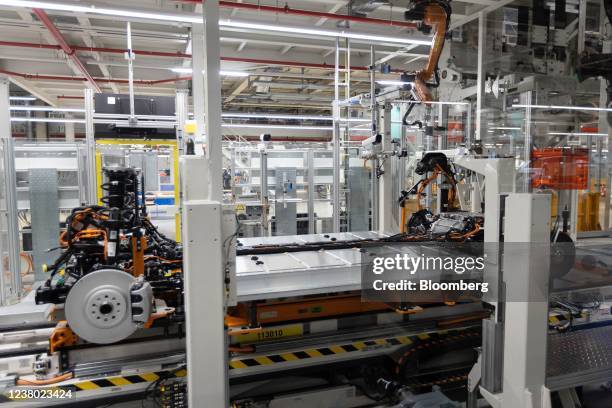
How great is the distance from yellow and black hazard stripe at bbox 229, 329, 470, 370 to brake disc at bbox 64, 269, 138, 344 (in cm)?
80

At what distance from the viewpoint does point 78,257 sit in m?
3.14

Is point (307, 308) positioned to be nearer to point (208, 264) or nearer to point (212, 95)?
point (208, 264)

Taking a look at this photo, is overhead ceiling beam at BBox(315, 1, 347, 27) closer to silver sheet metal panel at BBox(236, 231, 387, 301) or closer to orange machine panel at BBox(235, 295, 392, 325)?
silver sheet metal panel at BBox(236, 231, 387, 301)

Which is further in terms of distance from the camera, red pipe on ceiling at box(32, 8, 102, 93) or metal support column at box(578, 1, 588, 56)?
metal support column at box(578, 1, 588, 56)

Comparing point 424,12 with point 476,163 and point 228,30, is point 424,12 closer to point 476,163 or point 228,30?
point 476,163

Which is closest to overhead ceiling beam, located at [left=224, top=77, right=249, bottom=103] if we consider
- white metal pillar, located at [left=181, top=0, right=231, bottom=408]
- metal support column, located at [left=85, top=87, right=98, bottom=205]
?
metal support column, located at [left=85, top=87, right=98, bottom=205]

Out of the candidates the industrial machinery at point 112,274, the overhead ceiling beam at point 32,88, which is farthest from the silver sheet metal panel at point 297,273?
the overhead ceiling beam at point 32,88

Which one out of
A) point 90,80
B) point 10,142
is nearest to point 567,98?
point 10,142

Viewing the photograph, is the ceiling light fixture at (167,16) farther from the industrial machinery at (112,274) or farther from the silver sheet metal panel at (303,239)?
the silver sheet metal panel at (303,239)

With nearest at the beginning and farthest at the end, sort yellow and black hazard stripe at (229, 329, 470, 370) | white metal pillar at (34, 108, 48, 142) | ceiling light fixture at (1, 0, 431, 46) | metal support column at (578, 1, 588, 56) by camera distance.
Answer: yellow and black hazard stripe at (229, 329, 470, 370) < ceiling light fixture at (1, 0, 431, 46) < metal support column at (578, 1, 588, 56) < white metal pillar at (34, 108, 48, 142)

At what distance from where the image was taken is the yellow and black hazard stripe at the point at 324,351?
2.95 m

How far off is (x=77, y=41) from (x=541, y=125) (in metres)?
9.27

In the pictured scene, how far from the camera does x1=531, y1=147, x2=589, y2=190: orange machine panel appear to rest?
682cm

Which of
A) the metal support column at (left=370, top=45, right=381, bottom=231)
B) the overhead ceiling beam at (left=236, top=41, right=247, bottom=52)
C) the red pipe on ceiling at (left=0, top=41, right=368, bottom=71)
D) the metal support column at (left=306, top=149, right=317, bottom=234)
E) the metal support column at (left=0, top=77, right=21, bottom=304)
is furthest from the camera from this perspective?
the metal support column at (left=306, top=149, right=317, bottom=234)
